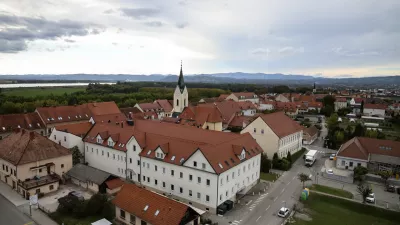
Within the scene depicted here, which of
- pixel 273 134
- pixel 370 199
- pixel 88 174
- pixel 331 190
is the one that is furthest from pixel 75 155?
pixel 370 199

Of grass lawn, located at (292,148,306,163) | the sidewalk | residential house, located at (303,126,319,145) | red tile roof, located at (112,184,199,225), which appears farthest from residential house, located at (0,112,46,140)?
residential house, located at (303,126,319,145)

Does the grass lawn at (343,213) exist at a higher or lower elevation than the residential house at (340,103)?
lower

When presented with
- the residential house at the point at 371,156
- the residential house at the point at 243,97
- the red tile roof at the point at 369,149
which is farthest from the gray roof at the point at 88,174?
the residential house at the point at 243,97

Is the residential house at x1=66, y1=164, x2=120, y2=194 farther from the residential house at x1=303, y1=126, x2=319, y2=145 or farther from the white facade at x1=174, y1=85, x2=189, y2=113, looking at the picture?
the residential house at x1=303, y1=126, x2=319, y2=145

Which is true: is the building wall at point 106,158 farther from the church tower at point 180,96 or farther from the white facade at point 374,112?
the white facade at point 374,112

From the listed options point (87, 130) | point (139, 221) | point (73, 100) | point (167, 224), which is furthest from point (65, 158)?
point (73, 100)

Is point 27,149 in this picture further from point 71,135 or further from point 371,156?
point 371,156
